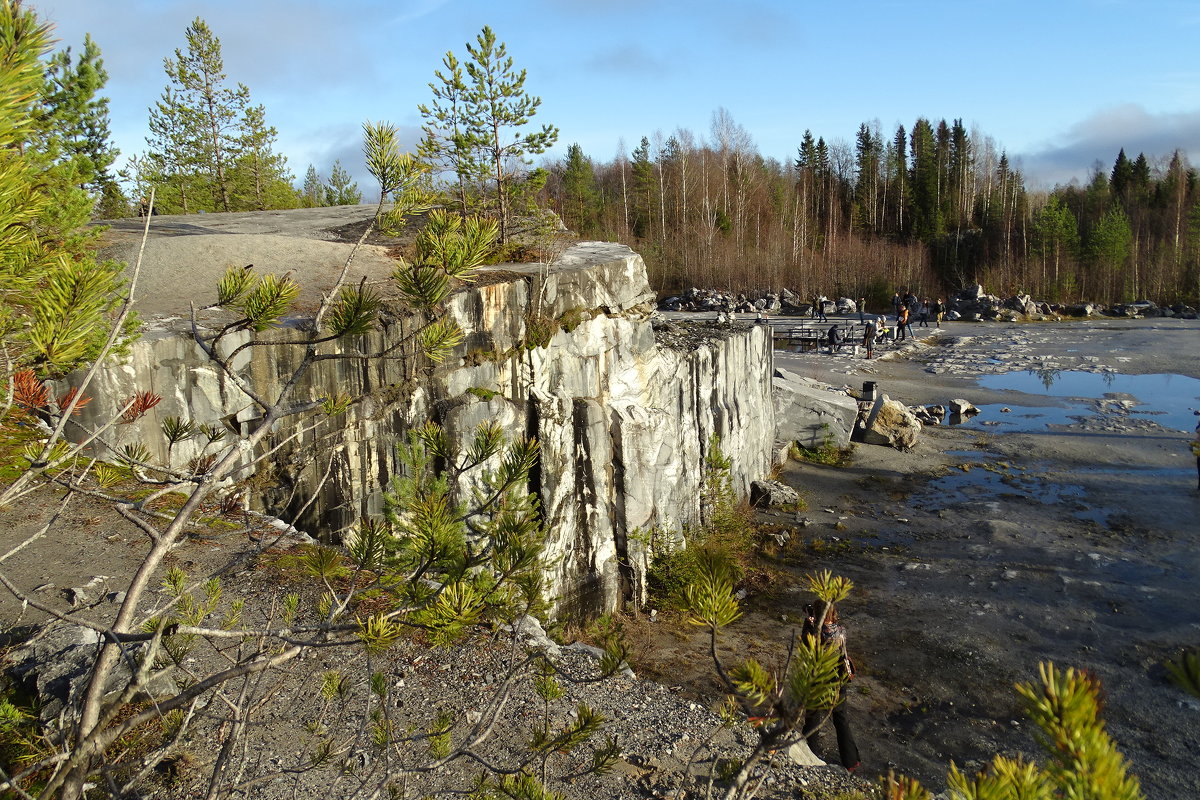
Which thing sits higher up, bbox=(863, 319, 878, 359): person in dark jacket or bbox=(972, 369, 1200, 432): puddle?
bbox=(863, 319, 878, 359): person in dark jacket

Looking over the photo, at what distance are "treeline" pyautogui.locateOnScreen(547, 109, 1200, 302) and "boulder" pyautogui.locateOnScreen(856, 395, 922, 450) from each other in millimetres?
24676

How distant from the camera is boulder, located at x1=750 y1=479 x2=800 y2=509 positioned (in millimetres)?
13625

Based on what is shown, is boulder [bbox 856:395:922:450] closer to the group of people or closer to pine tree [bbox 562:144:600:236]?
the group of people

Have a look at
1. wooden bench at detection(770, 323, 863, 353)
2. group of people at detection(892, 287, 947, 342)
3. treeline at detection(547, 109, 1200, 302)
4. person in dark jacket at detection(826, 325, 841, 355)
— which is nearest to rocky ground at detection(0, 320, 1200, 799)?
person in dark jacket at detection(826, 325, 841, 355)

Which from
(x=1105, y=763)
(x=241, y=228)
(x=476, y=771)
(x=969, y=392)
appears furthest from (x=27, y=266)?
(x=969, y=392)

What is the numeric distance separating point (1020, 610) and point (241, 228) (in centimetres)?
1314

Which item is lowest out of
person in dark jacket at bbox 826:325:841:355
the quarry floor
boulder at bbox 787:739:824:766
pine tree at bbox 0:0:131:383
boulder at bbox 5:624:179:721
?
the quarry floor

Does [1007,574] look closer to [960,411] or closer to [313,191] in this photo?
[960,411]

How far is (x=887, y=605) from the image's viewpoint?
31.4 ft

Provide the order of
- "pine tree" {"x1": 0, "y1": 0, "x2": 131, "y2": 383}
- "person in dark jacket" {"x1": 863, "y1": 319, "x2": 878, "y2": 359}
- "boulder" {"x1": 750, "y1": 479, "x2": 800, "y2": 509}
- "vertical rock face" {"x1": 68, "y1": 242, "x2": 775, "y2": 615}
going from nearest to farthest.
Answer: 1. "pine tree" {"x1": 0, "y1": 0, "x2": 131, "y2": 383}
2. "vertical rock face" {"x1": 68, "y1": 242, "x2": 775, "y2": 615}
3. "boulder" {"x1": 750, "y1": 479, "x2": 800, "y2": 509}
4. "person in dark jacket" {"x1": 863, "y1": 319, "x2": 878, "y2": 359}

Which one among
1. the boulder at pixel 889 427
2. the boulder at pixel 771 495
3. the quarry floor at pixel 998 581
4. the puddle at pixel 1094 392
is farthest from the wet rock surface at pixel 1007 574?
the boulder at pixel 771 495

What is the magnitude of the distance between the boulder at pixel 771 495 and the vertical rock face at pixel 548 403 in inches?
69.1

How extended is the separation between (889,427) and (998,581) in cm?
741

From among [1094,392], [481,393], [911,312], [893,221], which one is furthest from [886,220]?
[481,393]
